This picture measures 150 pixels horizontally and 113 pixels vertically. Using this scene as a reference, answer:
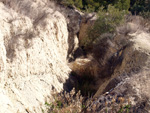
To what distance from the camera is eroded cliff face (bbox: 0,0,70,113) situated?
13.9 ft

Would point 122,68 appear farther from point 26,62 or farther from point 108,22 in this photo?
point 108,22

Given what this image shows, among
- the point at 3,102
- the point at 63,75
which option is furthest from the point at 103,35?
the point at 3,102

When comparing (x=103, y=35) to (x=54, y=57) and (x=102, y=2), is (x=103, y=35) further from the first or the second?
(x=102, y=2)

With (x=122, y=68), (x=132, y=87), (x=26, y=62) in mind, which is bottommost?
(x=122, y=68)

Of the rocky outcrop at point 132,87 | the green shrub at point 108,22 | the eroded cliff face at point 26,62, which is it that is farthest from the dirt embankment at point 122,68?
the eroded cliff face at point 26,62

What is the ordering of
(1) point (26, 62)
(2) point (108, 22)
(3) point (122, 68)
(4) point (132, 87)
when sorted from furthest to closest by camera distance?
1. (2) point (108, 22)
2. (3) point (122, 68)
3. (1) point (26, 62)
4. (4) point (132, 87)

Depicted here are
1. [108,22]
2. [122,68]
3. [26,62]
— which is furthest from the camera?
[108,22]

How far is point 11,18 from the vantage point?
5.68 metres

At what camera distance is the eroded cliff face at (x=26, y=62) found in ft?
13.9

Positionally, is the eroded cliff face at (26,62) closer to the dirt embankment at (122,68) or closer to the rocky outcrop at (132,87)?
the dirt embankment at (122,68)

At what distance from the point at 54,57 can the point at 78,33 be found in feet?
20.6

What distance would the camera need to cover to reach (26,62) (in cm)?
512

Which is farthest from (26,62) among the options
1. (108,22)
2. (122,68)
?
(108,22)

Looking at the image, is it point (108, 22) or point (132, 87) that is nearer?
point (132, 87)
